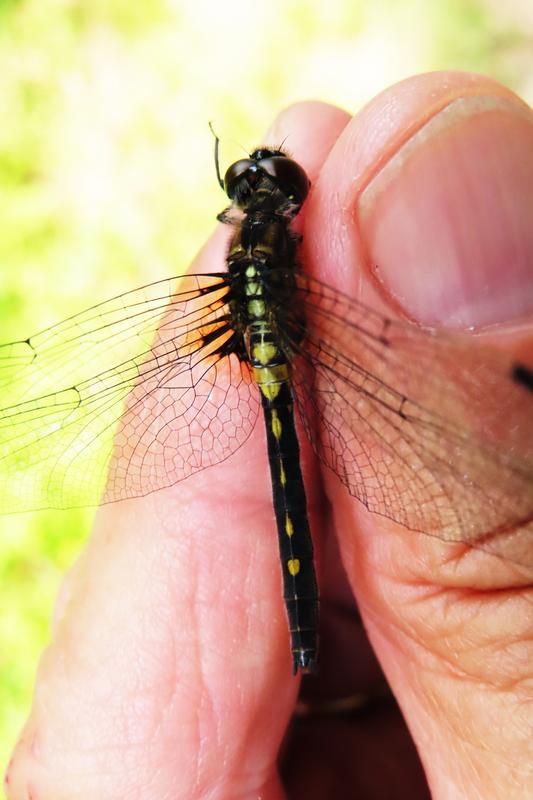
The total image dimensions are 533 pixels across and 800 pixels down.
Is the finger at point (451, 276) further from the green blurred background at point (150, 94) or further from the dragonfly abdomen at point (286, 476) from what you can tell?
the green blurred background at point (150, 94)

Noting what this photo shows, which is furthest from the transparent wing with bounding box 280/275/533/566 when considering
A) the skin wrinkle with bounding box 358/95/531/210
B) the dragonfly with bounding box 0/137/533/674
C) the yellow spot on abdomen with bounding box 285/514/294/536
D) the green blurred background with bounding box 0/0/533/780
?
the green blurred background with bounding box 0/0/533/780

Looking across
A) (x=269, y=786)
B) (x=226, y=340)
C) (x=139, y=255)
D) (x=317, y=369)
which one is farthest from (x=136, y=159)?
(x=269, y=786)

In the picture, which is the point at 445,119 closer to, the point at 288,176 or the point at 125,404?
the point at 288,176

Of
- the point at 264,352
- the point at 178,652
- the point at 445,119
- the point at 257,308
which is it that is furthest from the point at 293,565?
the point at 445,119

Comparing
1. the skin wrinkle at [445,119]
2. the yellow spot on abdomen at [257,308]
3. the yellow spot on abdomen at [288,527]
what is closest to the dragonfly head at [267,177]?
the yellow spot on abdomen at [257,308]

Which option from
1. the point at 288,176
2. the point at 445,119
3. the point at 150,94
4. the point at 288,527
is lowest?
the point at 288,527

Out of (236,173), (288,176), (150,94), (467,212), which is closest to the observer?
(467,212)

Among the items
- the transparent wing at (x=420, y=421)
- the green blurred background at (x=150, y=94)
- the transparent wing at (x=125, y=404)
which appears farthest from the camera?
the green blurred background at (x=150, y=94)

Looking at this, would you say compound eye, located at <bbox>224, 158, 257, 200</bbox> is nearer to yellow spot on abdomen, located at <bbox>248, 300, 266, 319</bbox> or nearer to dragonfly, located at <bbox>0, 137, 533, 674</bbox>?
dragonfly, located at <bbox>0, 137, 533, 674</bbox>
